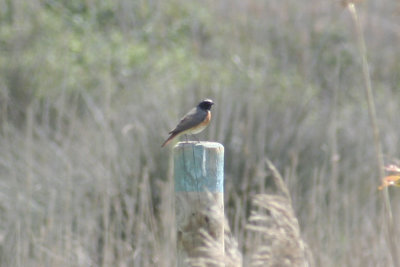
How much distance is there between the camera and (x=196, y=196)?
221 centimetres

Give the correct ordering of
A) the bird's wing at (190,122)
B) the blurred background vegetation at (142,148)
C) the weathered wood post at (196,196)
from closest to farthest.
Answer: the weathered wood post at (196,196) → the bird's wing at (190,122) → the blurred background vegetation at (142,148)

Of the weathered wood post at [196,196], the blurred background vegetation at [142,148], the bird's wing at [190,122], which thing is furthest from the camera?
the blurred background vegetation at [142,148]

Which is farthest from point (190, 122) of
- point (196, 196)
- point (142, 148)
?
point (142, 148)

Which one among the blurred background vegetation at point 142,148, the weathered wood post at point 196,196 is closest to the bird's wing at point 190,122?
the blurred background vegetation at point 142,148

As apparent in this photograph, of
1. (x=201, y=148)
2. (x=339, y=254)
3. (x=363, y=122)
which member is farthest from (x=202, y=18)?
(x=201, y=148)

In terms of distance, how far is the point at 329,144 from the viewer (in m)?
5.59

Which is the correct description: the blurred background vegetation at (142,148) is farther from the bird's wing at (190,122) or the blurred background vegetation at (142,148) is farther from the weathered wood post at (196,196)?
the weathered wood post at (196,196)

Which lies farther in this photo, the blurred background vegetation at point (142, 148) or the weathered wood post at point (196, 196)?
the blurred background vegetation at point (142, 148)

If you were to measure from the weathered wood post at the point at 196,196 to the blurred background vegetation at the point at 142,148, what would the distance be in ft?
3.54

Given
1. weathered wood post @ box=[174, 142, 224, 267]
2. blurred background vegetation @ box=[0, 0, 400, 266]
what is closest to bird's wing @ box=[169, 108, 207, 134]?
blurred background vegetation @ box=[0, 0, 400, 266]

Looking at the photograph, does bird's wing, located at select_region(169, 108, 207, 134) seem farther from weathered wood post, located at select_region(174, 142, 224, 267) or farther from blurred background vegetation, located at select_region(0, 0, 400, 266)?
weathered wood post, located at select_region(174, 142, 224, 267)

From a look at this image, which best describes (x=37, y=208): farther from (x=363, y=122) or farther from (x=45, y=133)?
(x=363, y=122)

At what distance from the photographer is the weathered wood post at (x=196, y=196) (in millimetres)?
2205

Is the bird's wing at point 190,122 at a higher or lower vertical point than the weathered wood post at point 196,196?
higher
